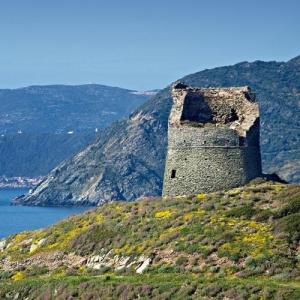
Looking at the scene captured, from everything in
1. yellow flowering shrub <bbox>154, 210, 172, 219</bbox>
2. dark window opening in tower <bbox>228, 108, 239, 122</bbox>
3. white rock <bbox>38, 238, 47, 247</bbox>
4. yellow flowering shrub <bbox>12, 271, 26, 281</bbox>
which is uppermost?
dark window opening in tower <bbox>228, 108, 239, 122</bbox>

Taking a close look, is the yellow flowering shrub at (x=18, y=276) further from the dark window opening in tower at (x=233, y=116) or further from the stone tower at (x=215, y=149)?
the dark window opening in tower at (x=233, y=116)

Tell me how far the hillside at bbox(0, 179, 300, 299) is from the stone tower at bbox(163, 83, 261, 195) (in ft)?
4.09

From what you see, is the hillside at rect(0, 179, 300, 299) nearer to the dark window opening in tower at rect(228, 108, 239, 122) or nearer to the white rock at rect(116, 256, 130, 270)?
the white rock at rect(116, 256, 130, 270)

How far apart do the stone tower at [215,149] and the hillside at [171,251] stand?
125 centimetres

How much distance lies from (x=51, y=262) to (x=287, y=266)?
11.6 meters

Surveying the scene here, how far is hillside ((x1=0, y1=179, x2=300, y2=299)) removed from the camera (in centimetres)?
3522

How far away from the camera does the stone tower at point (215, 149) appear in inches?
1858

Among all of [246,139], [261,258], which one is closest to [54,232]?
[246,139]

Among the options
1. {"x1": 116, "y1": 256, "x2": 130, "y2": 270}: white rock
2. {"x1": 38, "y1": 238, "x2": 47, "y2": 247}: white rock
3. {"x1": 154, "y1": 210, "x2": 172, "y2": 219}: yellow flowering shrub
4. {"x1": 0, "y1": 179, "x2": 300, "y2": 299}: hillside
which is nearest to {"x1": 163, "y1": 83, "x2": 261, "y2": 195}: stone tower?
{"x1": 0, "y1": 179, "x2": 300, "y2": 299}: hillside

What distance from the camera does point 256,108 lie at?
49.1 meters

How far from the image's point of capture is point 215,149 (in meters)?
47.3

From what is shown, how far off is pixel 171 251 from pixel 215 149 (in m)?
9.32

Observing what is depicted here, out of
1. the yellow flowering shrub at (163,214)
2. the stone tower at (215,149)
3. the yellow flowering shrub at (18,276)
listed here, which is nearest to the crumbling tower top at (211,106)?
the stone tower at (215,149)

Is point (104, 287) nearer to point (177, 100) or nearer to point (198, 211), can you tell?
point (198, 211)
